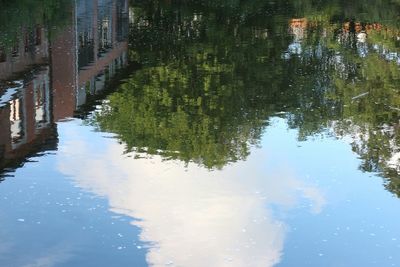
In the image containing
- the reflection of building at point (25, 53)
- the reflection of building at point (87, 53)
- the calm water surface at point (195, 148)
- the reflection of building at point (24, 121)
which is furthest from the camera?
the reflection of building at point (25, 53)

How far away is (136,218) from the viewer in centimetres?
1709

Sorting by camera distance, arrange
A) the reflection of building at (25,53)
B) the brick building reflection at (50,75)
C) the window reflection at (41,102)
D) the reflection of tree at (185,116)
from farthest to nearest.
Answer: the reflection of building at (25,53)
the window reflection at (41,102)
the brick building reflection at (50,75)
the reflection of tree at (185,116)

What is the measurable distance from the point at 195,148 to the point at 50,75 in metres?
13.5

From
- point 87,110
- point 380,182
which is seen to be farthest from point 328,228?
point 87,110

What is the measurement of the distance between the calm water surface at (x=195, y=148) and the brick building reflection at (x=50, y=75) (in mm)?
104

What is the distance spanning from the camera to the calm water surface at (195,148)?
15945mm

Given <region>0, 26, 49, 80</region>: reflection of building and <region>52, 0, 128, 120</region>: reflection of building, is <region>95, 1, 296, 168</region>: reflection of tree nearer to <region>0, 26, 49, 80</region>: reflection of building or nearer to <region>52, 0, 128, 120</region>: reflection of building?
<region>52, 0, 128, 120</region>: reflection of building

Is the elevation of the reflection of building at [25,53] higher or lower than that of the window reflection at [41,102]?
higher

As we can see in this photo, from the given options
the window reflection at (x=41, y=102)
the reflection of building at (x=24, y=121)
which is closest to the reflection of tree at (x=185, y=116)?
the window reflection at (x=41, y=102)

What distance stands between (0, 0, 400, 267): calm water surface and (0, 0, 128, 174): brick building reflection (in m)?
0.10

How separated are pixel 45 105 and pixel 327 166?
11551mm

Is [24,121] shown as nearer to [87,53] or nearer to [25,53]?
[25,53]

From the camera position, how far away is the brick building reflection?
24.2 metres

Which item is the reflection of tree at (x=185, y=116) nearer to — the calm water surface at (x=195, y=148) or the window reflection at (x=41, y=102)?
the calm water surface at (x=195, y=148)
